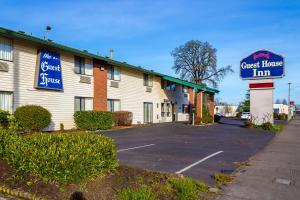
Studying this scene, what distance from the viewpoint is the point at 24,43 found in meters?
17.4

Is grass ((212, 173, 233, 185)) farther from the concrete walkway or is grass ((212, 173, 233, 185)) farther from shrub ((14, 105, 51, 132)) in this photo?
shrub ((14, 105, 51, 132))

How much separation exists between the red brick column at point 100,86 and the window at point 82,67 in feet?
1.66

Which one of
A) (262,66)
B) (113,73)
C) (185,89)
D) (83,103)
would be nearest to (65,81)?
(83,103)

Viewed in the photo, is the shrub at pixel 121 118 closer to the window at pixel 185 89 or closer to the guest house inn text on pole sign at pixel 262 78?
the guest house inn text on pole sign at pixel 262 78

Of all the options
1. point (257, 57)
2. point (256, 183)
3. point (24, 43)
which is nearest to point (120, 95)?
point (24, 43)

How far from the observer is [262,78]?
90.6 ft

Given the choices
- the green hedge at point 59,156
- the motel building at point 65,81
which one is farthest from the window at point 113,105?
the green hedge at point 59,156

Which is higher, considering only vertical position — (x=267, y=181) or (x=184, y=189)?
(x=184, y=189)

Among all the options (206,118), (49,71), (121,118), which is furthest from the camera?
(206,118)

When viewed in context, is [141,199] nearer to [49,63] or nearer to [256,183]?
[256,183]

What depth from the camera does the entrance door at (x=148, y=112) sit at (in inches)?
1245

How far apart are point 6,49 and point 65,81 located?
4812 mm

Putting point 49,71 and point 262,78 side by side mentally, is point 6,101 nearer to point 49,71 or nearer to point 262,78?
point 49,71

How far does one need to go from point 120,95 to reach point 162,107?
31.9ft
